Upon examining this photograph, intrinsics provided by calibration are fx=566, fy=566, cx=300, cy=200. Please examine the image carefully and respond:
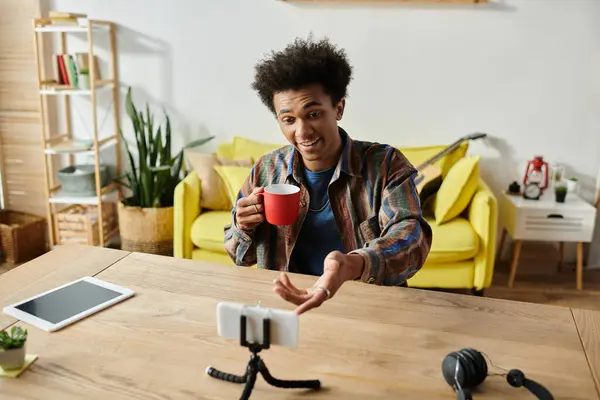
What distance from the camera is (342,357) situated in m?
1.05

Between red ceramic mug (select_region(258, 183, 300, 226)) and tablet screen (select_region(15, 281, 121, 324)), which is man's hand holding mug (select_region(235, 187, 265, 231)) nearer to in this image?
red ceramic mug (select_region(258, 183, 300, 226))

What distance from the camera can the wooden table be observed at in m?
0.95

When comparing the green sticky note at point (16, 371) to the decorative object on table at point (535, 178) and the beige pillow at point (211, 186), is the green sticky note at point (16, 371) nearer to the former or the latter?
the beige pillow at point (211, 186)

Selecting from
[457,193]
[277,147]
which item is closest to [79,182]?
[277,147]

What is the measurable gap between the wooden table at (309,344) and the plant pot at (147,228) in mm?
1851

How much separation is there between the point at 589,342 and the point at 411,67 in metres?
2.54

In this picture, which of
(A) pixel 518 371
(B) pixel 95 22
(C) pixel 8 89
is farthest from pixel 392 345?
(C) pixel 8 89

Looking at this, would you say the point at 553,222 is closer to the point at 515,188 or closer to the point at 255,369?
the point at 515,188

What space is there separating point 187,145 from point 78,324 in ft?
7.74

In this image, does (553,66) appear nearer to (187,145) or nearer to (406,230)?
(187,145)

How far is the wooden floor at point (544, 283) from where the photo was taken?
3027 mm

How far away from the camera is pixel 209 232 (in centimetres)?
297

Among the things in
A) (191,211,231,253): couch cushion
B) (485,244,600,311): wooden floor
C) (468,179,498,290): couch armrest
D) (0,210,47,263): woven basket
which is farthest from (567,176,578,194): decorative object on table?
(0,210,47,263): woven basket

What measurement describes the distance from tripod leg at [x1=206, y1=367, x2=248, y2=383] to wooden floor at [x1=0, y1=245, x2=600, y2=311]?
239 centimetres
